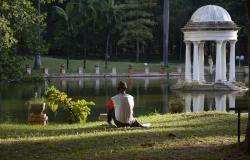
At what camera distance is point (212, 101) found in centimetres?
3128

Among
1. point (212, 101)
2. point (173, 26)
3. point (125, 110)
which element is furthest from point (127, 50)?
point (125, 110)

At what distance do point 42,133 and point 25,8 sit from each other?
585 cm

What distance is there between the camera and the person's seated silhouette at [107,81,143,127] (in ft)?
45.2

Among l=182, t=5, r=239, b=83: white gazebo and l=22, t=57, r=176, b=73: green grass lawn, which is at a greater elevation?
l=182, t=5, r=239, b=83: white gazebo

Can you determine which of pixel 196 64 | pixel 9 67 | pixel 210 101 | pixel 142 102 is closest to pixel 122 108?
pixel 9 67

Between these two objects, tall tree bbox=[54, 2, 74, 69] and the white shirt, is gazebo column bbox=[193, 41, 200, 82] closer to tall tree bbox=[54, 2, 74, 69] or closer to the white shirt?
tall tree bbox=[54, 2, 74, 69]

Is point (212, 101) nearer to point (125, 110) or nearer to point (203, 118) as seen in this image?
point (203, 118)

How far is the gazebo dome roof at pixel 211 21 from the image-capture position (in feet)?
129

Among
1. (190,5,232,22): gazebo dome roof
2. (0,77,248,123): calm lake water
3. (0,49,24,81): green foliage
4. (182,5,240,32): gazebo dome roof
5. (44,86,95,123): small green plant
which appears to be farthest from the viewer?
(190,5,232,22): gazebo dome roof

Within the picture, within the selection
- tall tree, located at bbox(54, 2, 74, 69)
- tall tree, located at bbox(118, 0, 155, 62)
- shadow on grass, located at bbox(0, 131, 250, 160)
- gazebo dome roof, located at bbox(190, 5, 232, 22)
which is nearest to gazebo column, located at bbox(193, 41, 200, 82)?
gazebo dome roof, located at bbox(190, 5, 232, 22)

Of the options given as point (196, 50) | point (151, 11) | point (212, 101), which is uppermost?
point (151, 11)

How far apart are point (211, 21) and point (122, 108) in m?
26.8

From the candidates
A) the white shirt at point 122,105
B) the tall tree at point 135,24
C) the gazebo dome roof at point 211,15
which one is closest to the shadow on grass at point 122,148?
the white shirt at point 122,105

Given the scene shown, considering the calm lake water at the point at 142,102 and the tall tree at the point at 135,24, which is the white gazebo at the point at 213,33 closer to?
the calm lake water at the point at 142,102
